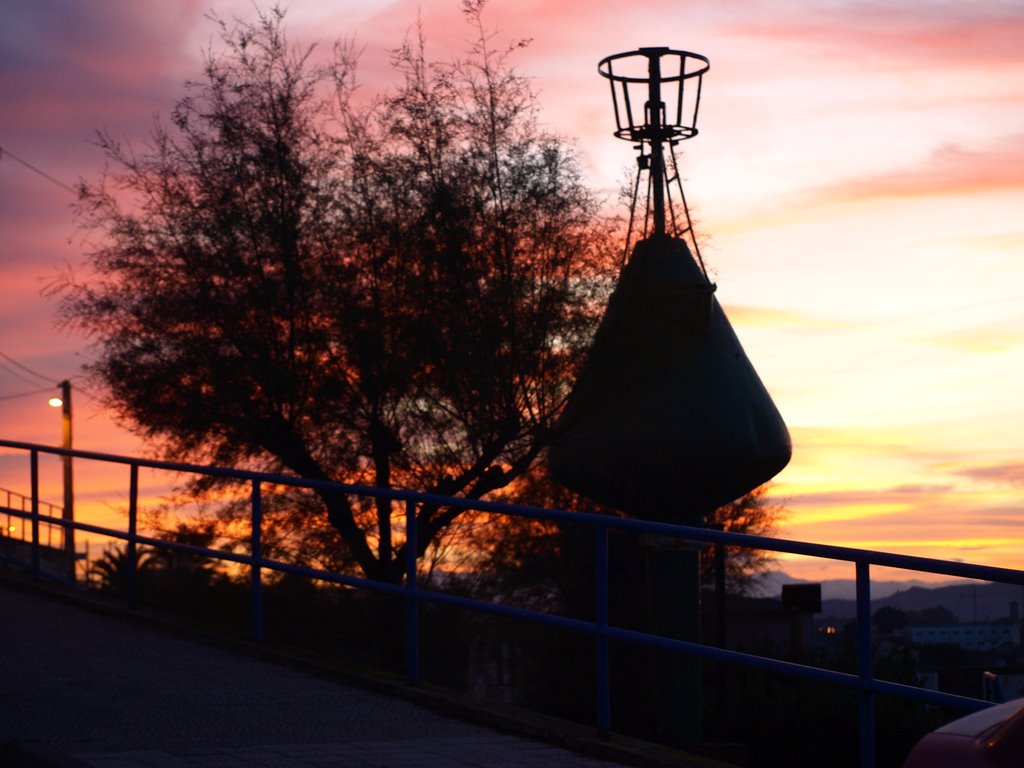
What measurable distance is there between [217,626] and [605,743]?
15.5 feet

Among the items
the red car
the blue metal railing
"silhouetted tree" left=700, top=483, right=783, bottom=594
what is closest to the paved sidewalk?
the blue metal railing

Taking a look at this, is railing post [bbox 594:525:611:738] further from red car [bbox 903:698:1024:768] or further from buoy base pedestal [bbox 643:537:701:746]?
buoy base pedestal [bbox 643:537:701:746]

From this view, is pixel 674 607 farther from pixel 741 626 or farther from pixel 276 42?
pixel 741 626

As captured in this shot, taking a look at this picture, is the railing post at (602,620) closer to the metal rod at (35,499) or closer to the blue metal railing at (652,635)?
the blue metal railing at (652,635)

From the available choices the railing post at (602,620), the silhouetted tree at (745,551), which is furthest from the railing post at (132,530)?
the silhouetted tree at (745,551)

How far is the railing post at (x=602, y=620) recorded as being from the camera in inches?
300

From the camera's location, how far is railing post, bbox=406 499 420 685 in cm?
900

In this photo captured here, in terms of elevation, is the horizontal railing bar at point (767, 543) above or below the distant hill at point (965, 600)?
above

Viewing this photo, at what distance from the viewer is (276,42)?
27.7m

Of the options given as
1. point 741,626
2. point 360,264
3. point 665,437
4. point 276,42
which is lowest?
point 741,626

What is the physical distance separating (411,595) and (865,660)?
312 cm

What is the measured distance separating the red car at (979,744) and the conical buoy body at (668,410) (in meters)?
12.6

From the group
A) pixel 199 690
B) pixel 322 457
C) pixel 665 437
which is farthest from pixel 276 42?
pixel 199 690

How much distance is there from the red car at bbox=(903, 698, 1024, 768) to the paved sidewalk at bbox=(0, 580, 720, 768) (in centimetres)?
382
